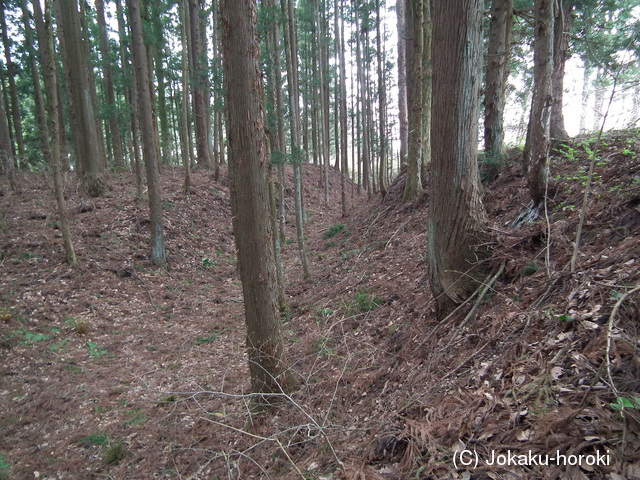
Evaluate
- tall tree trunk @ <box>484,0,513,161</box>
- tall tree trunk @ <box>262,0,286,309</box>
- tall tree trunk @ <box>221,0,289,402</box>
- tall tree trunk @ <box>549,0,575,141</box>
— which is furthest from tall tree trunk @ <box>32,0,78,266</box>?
tall tree trunk @ <box>549,0,575,141</box>

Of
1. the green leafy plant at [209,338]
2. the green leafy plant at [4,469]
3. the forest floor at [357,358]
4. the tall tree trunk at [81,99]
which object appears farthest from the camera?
the tall tree trunk at [81,99]

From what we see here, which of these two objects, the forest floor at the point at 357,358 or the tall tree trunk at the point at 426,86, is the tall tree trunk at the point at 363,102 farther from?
the forest floor at the point at 357,358

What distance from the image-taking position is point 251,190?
13.5 ft

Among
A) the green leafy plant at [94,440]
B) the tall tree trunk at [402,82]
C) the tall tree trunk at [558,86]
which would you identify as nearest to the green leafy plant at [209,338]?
the green leafy plant at [94,440]

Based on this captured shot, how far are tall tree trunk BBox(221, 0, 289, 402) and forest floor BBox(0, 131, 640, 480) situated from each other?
2.13 feet

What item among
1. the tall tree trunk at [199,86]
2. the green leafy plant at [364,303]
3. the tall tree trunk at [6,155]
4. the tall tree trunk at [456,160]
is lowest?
the green leafy plant at [364,303]

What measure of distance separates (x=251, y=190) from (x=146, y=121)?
7627mm

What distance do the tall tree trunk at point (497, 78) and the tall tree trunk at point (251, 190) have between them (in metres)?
5.64

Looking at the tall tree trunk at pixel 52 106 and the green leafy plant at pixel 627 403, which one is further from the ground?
the tall tree trunk at pixel 52 106

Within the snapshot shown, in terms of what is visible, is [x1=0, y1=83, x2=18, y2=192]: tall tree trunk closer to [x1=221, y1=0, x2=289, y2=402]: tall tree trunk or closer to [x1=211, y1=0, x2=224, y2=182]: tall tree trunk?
[x1=211, y1=0, x2=224, y2=182]: tall tree trunk

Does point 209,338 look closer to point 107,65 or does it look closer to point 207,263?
point 207,263

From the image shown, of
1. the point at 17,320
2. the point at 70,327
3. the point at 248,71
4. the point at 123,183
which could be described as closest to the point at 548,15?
the point at 248,71

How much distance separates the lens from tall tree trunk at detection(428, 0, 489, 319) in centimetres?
384

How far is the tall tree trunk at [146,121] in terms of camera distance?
9766 millimetres
